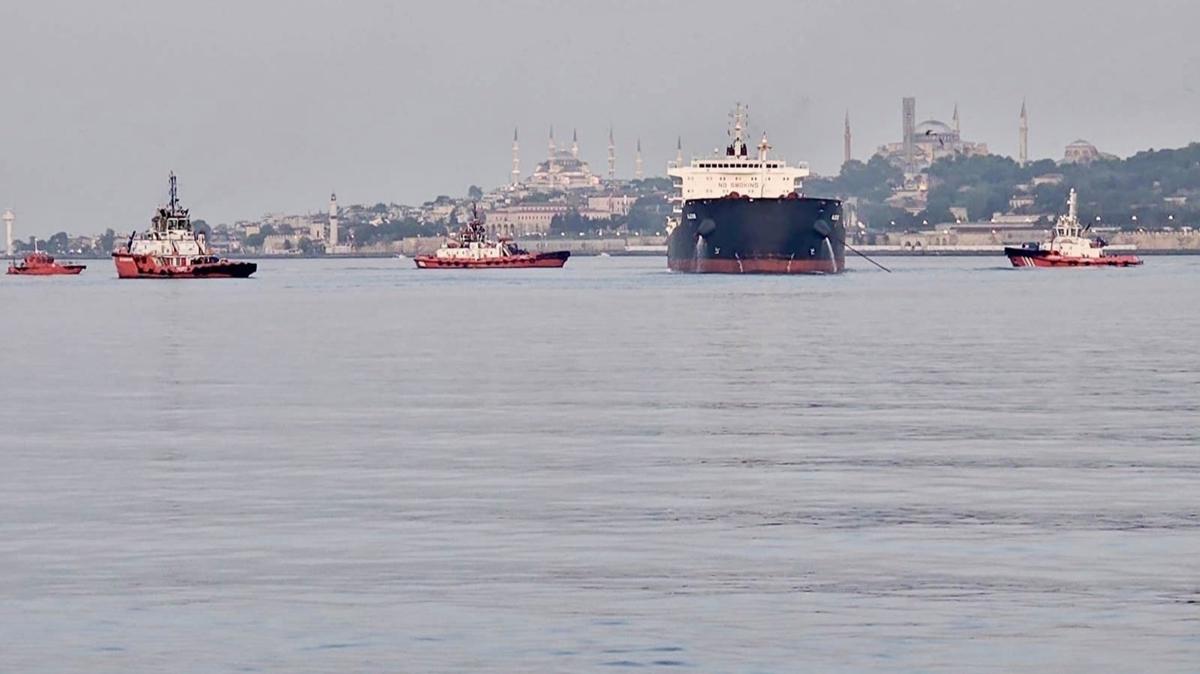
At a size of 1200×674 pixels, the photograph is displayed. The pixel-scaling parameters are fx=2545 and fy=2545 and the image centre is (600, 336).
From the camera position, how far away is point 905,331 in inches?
2798

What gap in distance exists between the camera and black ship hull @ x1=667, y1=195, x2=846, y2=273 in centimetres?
15125

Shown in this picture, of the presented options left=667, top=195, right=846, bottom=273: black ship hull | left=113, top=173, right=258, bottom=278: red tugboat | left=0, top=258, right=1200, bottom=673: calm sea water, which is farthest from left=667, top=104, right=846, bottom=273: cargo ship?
left=0, top=258, right=1200, bottom=673: calm sea water

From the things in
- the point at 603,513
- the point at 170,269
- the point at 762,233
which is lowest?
the point at 170,269

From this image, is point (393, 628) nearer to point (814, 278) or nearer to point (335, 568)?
point (335, 568)

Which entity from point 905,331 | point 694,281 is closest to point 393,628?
point 905,331

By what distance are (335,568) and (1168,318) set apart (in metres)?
63.9

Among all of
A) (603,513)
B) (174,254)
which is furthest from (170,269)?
(603,513)

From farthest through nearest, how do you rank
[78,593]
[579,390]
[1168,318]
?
1. [1168,318]
2. [579,390]
3. [78,593]

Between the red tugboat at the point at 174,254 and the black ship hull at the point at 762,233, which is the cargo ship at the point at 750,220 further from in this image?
the red tugboat at the point at 174,254

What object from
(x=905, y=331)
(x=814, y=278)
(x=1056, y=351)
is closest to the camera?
(x=1056, y=351)

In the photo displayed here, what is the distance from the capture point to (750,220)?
500 ft

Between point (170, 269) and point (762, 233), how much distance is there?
4394 cm

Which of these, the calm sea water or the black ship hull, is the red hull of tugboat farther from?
the calm sea water

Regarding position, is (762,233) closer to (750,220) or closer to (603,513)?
(750,220)
